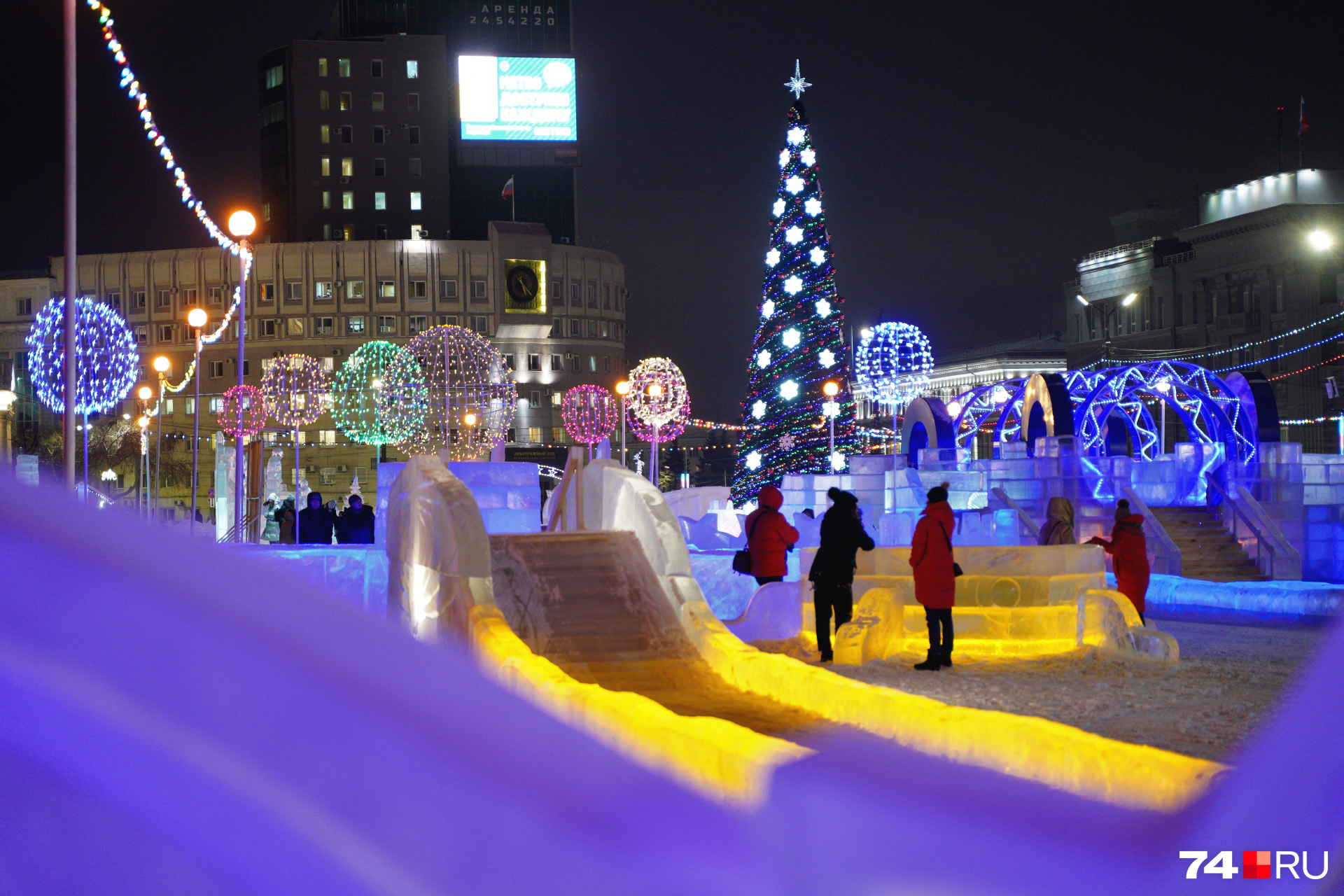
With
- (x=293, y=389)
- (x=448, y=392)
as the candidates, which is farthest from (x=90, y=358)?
(x=448, y=392)

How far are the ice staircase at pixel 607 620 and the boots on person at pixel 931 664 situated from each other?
6.00ft

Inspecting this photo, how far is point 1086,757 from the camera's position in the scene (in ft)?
14.4

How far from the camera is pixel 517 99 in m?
74.6

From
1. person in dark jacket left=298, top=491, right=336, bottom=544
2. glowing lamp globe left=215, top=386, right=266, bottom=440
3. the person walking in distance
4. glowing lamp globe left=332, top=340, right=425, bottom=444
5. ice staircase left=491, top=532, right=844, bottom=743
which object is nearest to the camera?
ice staircase left=491, top=532, right=844, bottom=743

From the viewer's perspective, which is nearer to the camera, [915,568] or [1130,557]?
[915,568]

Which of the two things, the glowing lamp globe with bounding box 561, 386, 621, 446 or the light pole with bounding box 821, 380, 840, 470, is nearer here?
the light pole with bounding box 821, 380, 840, 470

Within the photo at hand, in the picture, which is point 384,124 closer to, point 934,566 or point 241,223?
point 241,223

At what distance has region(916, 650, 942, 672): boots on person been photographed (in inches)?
397

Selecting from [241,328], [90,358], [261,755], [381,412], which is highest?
[241,328]

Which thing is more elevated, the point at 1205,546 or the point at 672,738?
the point at 672,738

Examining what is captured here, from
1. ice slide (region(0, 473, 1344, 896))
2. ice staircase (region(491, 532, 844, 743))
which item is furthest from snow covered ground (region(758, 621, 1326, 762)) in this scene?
ice slide (region(0, 473, 1344, 896))

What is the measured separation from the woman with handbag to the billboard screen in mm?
65709

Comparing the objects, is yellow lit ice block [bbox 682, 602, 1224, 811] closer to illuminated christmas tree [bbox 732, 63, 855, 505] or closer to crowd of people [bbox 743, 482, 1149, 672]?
crowd of people [bbox 743, 482, 1149, 672]

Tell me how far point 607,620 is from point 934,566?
2761 mm
